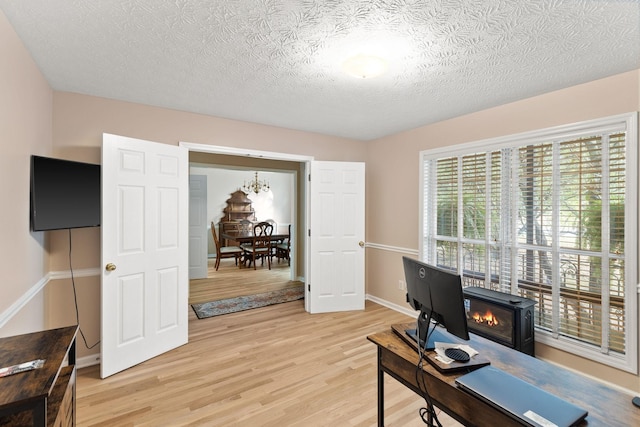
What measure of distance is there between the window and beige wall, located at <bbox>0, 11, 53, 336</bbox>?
372cm

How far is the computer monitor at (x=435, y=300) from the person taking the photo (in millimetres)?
1238

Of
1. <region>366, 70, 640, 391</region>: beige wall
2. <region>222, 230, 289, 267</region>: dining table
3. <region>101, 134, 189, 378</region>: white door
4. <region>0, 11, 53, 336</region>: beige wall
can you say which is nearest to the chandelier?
<region>222, 230, 289, 267</region>: dining table

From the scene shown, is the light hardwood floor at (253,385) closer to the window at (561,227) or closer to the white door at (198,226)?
the window at (561,227)

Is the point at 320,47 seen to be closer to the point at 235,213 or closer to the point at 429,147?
the point at 429,147

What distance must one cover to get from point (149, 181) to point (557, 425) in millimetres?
3140

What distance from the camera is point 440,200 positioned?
3584 millimetres

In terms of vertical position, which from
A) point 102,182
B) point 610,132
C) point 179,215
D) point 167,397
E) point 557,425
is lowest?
point 167,397

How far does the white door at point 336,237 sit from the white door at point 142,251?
1638mm

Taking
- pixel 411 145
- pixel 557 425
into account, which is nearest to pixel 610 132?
pixel 411 145

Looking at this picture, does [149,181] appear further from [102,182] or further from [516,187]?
[516,187]

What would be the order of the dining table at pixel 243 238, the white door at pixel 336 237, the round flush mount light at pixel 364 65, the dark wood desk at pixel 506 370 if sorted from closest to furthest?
the dark wood desk at pixel 506 370, the round flush mount light at pixel 364 65, the white door at pixel 336 237, the dining table at pixel 243 238

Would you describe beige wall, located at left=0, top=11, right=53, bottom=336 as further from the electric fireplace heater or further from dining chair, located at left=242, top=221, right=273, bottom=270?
dining chair, located at left=242, top=221, right=273, bottom=270

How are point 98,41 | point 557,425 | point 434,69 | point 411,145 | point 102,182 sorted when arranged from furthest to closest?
point 411,145, point 102,182, point 434,69, point 98,41, point 557,425

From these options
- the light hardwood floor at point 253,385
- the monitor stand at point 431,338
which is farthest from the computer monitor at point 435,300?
the light hardwood floor at point 253,385
